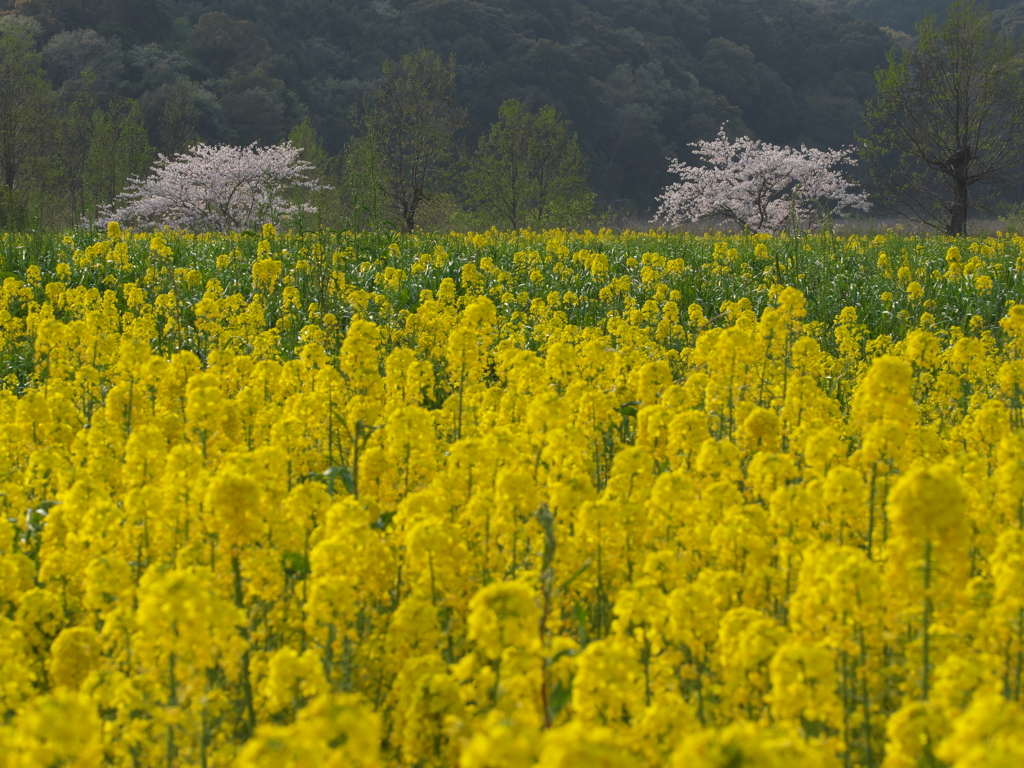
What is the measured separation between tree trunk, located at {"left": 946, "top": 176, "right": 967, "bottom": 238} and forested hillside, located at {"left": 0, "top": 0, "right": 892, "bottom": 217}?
35.1 m

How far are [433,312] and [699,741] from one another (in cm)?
701

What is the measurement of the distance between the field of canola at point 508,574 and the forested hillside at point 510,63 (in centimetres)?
4835

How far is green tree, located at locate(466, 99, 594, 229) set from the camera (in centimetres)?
4003

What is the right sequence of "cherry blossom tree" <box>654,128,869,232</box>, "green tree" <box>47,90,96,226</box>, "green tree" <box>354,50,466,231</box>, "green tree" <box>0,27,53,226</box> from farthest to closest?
"cherry blossom tree" <box>654,128,869,232</box> < "green tree" <box>47,90,96,226</box> < "green tree" <box>354,50,466,231</box> < "green tree" <box>0,27,53,226</box>

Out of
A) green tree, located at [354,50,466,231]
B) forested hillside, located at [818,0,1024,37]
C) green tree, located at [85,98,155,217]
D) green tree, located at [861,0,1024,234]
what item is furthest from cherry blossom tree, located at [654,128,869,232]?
forested hillside, located at [818,0,1024,37]

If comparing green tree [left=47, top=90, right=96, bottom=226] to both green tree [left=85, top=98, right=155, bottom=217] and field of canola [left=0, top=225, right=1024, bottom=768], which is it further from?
field of canola [left=0, top=225, right=1024, bottom=768]

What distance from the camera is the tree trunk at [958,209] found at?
2789cm

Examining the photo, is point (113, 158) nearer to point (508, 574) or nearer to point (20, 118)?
point (20, 118)

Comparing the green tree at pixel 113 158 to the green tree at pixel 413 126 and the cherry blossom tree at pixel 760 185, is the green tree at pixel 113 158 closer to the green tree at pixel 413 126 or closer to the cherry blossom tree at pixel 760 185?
the green tree at pixel 413 126

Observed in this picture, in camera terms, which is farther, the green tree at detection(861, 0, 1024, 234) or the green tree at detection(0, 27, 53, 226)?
the green tree at detection(0, 27, 53, 226)

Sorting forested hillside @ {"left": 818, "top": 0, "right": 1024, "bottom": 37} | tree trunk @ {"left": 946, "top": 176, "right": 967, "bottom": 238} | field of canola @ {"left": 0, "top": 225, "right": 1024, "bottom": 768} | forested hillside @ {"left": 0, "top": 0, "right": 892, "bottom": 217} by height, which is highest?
forested hillside @ {"left": 818, "top": 0, "right": 1024, "bottom": 37}

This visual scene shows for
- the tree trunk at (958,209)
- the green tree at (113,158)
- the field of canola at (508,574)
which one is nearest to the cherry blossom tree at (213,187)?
the green tree at (113,158)

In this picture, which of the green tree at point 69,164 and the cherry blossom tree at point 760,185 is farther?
the cherry blossom tree at point 760,185

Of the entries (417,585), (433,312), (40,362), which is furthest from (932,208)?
(417,585)
